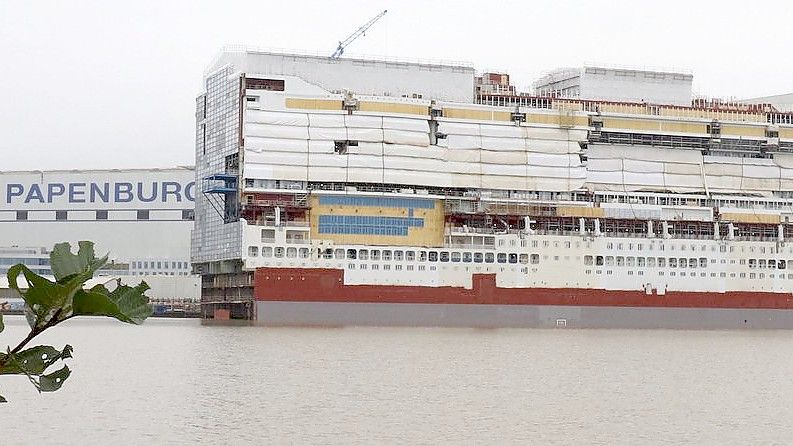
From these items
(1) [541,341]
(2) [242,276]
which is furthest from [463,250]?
(1) [541,341]

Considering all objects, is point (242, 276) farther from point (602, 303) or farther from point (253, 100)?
point (602, 303)

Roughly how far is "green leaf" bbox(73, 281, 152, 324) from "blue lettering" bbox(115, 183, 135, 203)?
354 feet

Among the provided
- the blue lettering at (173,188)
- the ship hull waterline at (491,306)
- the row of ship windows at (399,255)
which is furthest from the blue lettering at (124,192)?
the ship hull waterline at (491,306)

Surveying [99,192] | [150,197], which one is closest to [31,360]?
[150,197]

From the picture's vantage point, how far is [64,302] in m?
4.38

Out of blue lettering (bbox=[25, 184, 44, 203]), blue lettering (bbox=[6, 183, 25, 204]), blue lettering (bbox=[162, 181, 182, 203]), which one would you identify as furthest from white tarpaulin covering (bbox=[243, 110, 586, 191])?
blue lettering (bbox=[6, 183, 25, 204])

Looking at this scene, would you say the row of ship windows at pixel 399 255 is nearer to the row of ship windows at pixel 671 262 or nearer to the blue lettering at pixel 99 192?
the row of ship windows at pixel 671 262

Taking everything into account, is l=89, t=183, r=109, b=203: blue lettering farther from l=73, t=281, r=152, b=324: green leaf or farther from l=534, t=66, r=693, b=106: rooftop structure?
l=73, t=281, r=152, b=324: green leaf

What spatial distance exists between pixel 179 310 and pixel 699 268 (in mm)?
40158

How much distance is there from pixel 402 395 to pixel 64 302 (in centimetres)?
2480

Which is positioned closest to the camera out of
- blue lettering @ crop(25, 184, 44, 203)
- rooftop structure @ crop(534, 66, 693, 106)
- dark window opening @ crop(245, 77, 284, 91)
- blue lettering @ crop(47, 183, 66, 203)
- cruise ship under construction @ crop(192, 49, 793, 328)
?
cruise ship under construction @ crop(192, 49, 793, 328)

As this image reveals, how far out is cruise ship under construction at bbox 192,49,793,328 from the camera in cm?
7006

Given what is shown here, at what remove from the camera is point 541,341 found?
178 ft

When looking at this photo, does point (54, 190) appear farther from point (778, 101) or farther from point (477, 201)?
point (778, 101)
